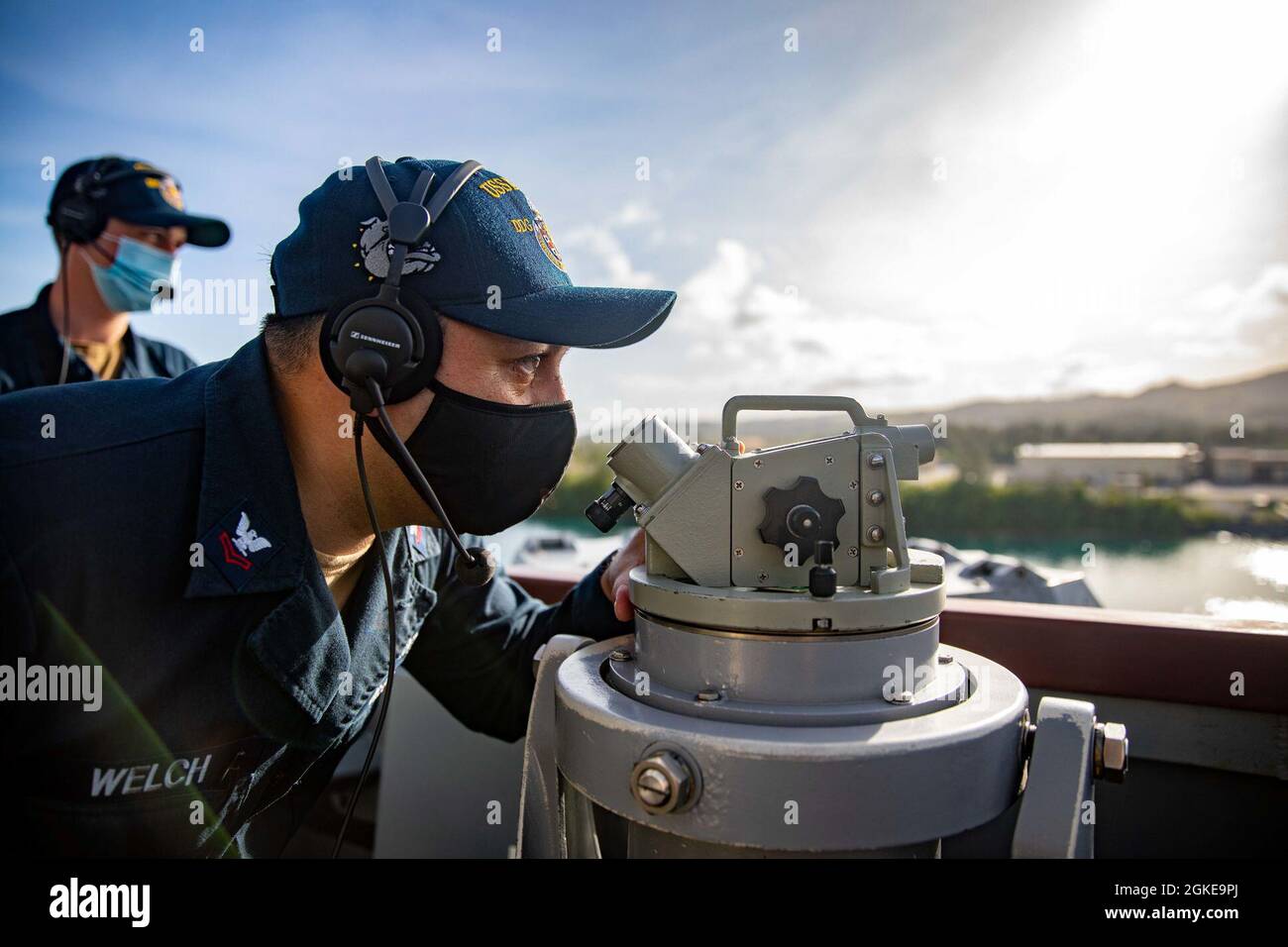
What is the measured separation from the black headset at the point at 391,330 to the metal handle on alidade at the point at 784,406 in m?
0.58

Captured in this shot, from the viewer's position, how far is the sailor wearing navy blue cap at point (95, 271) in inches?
146

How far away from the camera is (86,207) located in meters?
3.72

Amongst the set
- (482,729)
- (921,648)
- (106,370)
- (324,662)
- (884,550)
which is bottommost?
(482,729)

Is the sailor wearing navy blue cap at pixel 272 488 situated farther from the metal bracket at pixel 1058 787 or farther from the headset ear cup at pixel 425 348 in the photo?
the metal bracket at pixel 1058 787

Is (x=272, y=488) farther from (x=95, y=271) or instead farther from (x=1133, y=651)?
(x=95, y=271)

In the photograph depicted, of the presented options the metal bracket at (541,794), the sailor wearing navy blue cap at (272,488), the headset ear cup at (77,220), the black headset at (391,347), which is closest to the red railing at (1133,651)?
the sailor wearing navy blue cap at (272,488)

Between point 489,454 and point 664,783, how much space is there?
777 mm

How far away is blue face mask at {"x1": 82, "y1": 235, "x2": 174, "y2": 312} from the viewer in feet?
12.4

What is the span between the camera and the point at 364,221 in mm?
1619

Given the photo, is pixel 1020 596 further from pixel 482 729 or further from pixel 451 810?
pixel 451 810

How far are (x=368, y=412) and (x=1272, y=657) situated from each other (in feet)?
6.50

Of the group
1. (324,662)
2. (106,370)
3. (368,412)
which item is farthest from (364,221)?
(106,370)

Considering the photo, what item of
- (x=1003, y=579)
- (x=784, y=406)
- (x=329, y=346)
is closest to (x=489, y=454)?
(x=329, y=346)

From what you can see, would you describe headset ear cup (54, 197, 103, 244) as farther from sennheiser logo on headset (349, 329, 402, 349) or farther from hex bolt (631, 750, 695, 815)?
hex bolt (631, 750, 695, 815)
